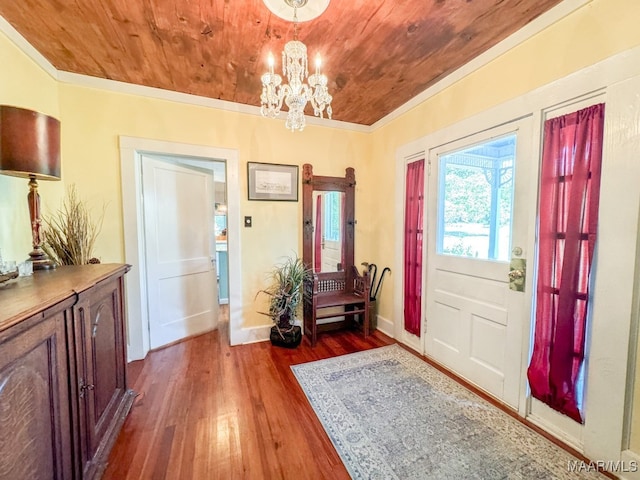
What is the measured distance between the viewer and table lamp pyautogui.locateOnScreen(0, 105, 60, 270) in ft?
3.96

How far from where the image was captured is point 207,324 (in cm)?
312

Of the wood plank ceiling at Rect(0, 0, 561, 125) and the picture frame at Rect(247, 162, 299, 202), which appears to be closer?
the wood plank ceiling at Rect(0, 0, 561, 125)

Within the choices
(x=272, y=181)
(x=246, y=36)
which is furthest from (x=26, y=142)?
(x=272, y=181)

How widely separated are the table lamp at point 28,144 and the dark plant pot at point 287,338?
1942 millimetres

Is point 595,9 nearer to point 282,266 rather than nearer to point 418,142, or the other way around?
point 418,142

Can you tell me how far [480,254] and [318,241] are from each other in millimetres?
1655

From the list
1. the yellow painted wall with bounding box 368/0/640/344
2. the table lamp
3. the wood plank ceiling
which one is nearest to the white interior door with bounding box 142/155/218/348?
the wood plank ceiling

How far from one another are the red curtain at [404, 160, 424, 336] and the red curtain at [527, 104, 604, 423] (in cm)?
102

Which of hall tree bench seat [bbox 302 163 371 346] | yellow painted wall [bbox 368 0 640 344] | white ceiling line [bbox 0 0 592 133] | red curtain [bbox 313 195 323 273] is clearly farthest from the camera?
red curtain [bbox 313 195 323 273]

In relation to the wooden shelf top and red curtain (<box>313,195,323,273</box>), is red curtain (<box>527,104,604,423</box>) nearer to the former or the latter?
red curtain (<box>313,195,323,273</box>)

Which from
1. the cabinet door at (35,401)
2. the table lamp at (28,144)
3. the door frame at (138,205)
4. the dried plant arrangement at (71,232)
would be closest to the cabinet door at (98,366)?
the cabinet door at (35,401)

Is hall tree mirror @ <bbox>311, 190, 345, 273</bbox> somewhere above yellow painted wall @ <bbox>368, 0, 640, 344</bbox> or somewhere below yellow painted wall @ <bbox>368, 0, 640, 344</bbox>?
below

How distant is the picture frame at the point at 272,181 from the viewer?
2.75 metres

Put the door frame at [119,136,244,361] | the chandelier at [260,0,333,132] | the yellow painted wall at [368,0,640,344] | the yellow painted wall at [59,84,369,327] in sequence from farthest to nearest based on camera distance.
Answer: the door frame at [119,136,244,361], the yellow painted wall at [59,84,369,327], the chandelier at [260,0,333,132], the yellow painted wall at [368,0,640,344]
